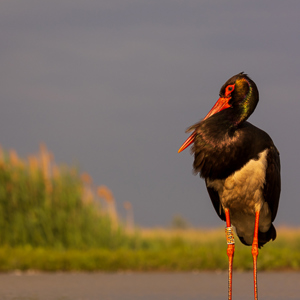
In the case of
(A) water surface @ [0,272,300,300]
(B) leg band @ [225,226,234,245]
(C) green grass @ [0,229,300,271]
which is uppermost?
(C) green grass @ [0,229,300,271]

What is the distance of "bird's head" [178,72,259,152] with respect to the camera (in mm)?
7215

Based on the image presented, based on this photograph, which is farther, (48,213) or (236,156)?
(48,213)

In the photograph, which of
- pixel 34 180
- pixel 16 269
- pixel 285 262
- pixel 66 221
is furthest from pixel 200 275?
pixel 34 180

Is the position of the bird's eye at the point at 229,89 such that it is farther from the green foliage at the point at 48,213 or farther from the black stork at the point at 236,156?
the green foliage at the point at 48,213

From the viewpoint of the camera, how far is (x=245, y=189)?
7.10 metres

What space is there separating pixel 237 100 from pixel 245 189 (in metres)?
1.02

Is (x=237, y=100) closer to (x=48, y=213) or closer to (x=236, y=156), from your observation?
(x=236, y=156)

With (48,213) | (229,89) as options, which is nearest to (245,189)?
(229,89)

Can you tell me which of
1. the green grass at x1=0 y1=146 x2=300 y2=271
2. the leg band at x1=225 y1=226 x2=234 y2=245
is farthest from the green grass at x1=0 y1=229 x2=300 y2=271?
the leg band at x1=225 y1=226 x2=234 y2=245

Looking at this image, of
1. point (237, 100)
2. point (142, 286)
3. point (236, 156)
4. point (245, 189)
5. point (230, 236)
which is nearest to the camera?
point (236, 156)

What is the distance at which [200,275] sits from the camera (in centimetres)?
1180

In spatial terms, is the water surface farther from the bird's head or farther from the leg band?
the bird's head

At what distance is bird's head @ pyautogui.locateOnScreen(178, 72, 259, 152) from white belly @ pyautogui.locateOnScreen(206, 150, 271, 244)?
0.49 metres

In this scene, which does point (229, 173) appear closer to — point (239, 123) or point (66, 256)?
point (239, 123)
